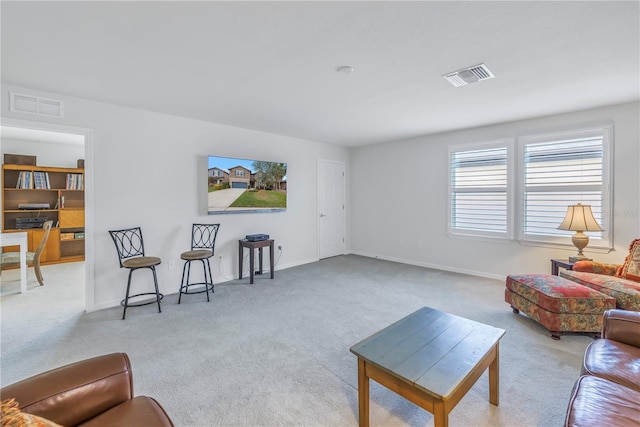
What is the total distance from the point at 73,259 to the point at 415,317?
6.84 m

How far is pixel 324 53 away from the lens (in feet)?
7.27

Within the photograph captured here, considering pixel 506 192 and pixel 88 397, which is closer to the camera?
pixel 88 397

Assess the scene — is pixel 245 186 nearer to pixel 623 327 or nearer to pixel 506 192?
pixel 506 192

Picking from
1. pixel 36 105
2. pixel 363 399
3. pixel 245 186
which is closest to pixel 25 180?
pixel 36 105

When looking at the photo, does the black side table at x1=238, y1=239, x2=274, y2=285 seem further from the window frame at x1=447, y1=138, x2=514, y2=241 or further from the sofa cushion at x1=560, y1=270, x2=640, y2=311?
the sofa cushion at x1=560, y1=270, x2=640, y2=311

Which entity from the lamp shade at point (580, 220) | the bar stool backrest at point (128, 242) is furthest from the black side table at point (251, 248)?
the lamp shade at point (580, 220)

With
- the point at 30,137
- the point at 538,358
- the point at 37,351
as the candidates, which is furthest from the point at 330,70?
the point at 30,137

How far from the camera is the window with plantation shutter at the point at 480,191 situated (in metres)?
4.33

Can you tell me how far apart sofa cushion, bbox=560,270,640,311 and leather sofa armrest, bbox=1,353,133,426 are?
357 cm

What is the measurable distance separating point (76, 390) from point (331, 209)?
203 inches

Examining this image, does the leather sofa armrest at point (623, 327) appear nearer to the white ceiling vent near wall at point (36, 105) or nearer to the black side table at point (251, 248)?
the black side table at point (251, 248)

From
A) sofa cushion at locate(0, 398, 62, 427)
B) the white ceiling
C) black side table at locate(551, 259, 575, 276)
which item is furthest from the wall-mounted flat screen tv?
black side table at locate(551, 259, 575, 276)

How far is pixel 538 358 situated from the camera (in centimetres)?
225

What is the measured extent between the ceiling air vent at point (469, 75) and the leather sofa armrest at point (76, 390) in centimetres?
313
